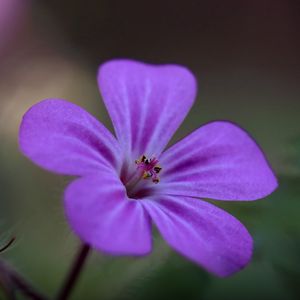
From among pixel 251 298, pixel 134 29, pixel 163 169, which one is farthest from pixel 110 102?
pixel 134 29

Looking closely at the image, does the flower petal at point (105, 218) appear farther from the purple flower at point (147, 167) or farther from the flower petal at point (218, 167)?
the flower petal at point (218, 167)

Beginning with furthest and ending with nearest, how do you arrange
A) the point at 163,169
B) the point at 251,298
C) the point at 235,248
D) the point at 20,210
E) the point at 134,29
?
the point at 134,29 < the point at 20,210 < the point at 251,298 < the point at 163,169 < the point at 235,248

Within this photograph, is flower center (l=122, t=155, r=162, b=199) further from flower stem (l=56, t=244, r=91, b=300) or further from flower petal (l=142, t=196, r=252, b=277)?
flower stem (l=56, t=244, r=91, b=300)

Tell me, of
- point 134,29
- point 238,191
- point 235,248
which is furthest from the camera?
point 134,29

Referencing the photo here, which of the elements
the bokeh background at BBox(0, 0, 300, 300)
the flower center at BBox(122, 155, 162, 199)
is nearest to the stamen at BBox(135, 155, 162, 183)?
the flower center at BBox(122, 155, 162, 199)

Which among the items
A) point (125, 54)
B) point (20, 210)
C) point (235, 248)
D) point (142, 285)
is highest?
point (235, 248)

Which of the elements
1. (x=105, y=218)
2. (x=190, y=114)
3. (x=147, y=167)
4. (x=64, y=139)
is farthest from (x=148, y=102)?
(x=190, y=114)

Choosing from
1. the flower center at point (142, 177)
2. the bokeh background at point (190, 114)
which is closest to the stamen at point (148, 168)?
the flower center at point (142, 177)

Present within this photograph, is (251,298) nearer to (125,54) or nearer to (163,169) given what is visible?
(163,169)
